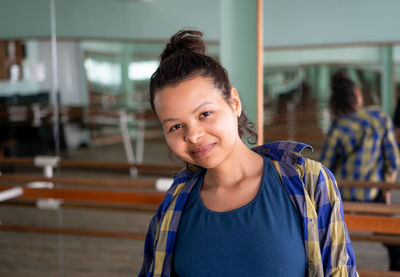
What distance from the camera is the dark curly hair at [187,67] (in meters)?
1.02

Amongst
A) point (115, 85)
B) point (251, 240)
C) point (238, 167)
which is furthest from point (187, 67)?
point (115, 85)

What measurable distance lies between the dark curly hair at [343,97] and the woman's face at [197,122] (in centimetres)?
169

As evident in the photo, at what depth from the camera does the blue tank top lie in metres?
0.94

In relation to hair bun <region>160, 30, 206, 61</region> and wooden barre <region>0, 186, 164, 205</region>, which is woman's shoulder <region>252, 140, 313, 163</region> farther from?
wooden barre <region>0, 186, 164, 205</region>

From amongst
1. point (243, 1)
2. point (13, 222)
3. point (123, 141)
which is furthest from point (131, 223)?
point (243, 1)

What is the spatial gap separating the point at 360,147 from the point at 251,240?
66.1 inches


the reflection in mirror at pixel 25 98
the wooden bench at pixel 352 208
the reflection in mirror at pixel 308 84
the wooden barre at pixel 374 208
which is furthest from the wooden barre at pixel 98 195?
the reflection in mirror at pixel 308 84

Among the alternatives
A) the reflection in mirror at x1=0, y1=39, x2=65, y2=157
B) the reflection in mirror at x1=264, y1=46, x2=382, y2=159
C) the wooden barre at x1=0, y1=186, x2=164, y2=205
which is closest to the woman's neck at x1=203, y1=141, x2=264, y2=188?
the wooden barre at x1=0, y1=186, x2=164, y2=205

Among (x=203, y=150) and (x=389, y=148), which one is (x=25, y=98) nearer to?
(x=389, y=148)

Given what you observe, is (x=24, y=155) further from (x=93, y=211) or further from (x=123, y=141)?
(x=93, y=211)

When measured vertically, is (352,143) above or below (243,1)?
below

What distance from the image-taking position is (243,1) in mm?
2121

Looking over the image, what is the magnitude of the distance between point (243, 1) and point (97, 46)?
4095 millimetres

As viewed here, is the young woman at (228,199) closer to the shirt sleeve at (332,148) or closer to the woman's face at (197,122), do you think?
the woman's face at (197,122)
